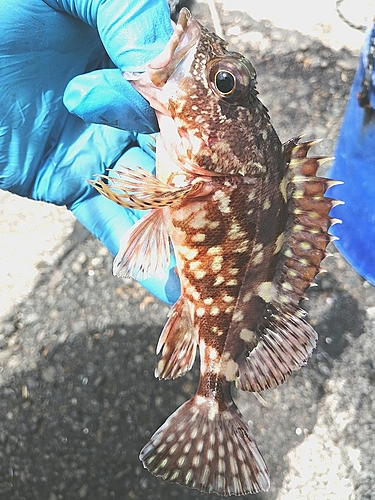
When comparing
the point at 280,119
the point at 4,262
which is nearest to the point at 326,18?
the point at 280,119

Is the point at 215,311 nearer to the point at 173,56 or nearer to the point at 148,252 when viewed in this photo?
the point at 148,252

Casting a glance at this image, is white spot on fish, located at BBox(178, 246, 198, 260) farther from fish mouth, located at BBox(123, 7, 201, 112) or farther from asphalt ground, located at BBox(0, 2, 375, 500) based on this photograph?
asphalt ground, located at BBox(0, 2, 375, 500)

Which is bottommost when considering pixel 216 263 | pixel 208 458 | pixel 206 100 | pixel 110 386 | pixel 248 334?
pixel 110 386

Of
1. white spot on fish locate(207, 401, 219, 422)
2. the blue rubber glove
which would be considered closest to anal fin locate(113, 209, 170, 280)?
white spot on fish locate(207, 401, 219, 422)

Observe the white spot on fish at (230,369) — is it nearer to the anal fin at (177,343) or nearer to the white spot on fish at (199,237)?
the anal fin at (177,343)

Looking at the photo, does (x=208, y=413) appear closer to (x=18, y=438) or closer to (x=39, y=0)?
(x=18, y=438)

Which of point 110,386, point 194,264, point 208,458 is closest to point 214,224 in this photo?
point 194,264

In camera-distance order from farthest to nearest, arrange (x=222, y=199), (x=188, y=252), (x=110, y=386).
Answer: (x=110, y=386) < (x=188, y=252) < (x=222, y=199)

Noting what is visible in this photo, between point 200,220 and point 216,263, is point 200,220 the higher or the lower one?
the higher one
